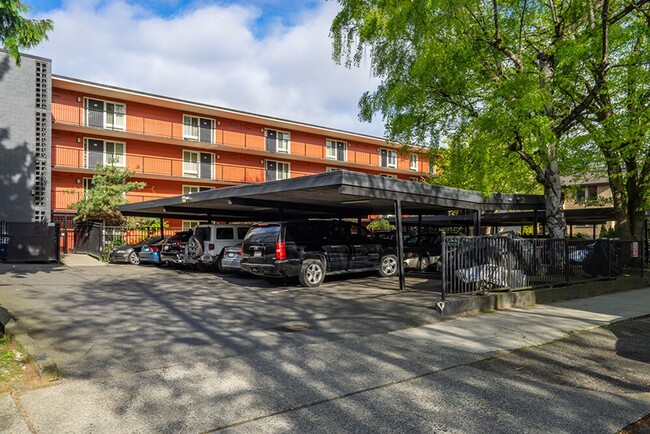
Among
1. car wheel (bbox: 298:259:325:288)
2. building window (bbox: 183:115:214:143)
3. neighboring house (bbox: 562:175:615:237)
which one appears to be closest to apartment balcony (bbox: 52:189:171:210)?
building window (bbox: 183:115:214:143)

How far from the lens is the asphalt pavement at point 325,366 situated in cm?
436

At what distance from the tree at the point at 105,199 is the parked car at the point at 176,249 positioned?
665 centimetres

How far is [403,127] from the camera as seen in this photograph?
1528 centimetres

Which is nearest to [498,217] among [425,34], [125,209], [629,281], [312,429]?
[629,281]

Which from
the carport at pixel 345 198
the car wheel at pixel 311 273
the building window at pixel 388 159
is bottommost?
the car wheel at pixel 311 273

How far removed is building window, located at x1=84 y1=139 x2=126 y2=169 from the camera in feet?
94.5

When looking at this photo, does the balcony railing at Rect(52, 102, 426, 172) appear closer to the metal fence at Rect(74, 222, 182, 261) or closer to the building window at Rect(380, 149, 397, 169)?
the building window at Rect(380, 149, 397, 169)

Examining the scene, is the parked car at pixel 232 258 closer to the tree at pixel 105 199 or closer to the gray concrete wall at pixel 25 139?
the tree at pixel 105 199

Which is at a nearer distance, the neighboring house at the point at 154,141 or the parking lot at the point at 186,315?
the parking lot at the point at 186,315

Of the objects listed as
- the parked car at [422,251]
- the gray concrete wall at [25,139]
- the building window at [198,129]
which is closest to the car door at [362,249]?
the parked car at [422,251]

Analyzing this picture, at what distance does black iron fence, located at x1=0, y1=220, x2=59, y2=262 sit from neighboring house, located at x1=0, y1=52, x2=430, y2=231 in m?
5.68

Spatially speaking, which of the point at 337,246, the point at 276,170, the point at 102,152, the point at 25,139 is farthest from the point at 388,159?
the point at 337,246

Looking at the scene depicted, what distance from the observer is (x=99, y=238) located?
23.5m

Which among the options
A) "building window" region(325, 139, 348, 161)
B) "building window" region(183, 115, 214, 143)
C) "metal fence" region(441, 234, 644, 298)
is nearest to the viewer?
"metal fence" region(441, 234, 644, 298)
